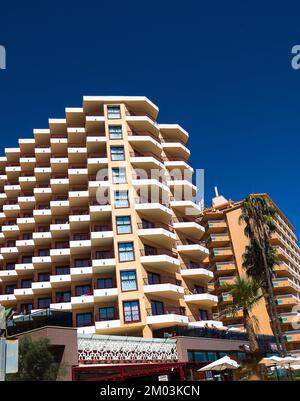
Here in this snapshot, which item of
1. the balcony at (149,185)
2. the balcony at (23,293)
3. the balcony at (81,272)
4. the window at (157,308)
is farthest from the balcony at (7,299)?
the balcony at (149,185)

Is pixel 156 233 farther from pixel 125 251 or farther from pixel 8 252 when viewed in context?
pixel 8 252

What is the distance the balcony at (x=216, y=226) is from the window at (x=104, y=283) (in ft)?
116

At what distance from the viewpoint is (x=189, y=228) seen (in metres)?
59.2

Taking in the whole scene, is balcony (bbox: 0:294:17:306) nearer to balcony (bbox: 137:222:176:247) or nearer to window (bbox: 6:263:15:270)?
window (bbox: 6:263:15:270)

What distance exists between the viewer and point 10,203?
70000 millimetres

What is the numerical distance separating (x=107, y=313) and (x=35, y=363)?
21851 mm

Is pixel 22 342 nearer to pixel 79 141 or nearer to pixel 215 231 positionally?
pixel 79 141

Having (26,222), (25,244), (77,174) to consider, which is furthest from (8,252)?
(77,174)

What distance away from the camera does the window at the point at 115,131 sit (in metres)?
57.9

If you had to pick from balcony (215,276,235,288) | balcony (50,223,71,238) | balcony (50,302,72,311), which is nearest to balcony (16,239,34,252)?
balcony (50,223,71,238)

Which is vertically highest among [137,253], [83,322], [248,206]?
[248,206]
